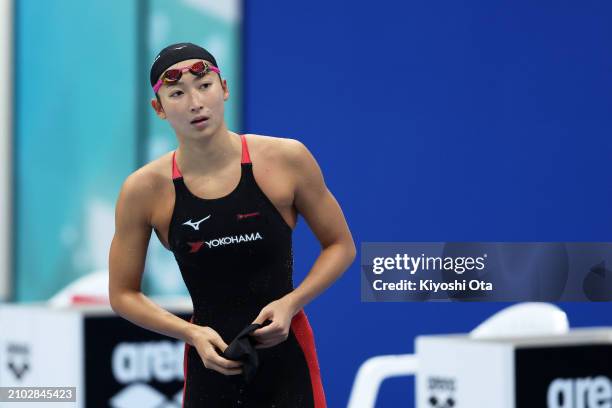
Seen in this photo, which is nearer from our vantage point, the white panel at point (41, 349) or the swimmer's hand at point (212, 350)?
the swimmer's hand at point (212, 350)

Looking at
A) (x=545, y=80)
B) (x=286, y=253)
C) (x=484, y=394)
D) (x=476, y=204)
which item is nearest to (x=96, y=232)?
(x=476, y=204)

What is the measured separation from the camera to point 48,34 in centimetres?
861

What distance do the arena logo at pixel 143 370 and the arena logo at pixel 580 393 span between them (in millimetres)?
2035

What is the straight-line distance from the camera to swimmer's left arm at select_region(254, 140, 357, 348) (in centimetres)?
281

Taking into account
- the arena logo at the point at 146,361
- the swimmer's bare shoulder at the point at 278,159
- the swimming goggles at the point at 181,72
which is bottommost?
the arena logo at the point at 146,361

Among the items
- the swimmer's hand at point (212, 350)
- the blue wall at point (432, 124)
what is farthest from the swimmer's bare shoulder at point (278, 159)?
the blue wall at point (432, 124)

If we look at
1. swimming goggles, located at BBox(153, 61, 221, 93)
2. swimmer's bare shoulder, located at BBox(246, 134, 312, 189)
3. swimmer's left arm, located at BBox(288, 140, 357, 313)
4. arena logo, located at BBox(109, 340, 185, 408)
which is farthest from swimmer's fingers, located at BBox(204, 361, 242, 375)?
arena logo, located at BBox(109, 340, 185, 408)

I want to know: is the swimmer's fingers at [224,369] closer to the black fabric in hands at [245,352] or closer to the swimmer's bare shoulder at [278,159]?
the black fabric in hands at [245,352]

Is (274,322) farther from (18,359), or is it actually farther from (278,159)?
(18,359)

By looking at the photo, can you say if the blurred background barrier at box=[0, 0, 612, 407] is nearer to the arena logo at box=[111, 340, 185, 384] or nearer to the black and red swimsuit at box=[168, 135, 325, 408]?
the arena logo at box=[111, 340, 185, 384]

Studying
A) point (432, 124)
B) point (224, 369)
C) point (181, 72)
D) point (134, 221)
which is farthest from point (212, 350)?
point (432, 124)

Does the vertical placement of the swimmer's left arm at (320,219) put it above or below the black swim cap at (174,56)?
below

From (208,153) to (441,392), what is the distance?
2.24m

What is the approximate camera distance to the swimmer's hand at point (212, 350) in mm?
2621
